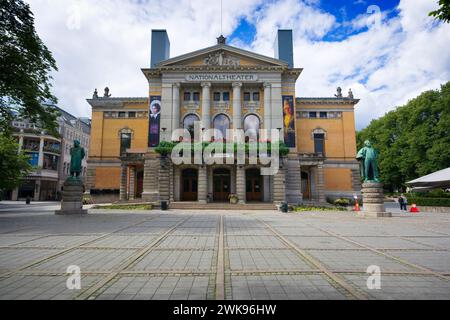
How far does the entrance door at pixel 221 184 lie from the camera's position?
106 feet

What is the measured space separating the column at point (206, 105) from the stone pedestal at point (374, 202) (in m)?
20.8

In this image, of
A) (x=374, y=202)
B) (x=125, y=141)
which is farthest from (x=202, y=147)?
(x=374, y=202)

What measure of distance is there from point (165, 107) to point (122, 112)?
28.6ft

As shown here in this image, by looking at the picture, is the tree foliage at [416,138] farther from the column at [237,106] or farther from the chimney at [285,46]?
the column at [237,106]

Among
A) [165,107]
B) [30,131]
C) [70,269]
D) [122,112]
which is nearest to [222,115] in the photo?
[165,107]

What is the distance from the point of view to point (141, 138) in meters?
37.6

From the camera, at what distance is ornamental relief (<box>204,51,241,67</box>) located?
34312mm

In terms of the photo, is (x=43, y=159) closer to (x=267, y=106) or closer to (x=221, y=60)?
(x=221, y=60)

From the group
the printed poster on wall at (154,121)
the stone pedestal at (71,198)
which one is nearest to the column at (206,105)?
the printed poster on wall at (154,121)

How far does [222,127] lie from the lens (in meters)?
34.3

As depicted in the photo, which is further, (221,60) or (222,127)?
(221,60)

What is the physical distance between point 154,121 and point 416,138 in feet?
126

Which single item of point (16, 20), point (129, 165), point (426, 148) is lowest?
point (129, 165)
